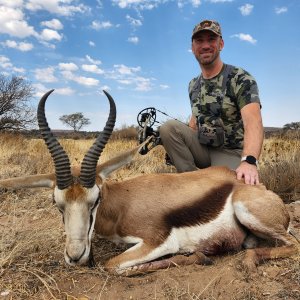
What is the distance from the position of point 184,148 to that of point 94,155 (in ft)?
8.55

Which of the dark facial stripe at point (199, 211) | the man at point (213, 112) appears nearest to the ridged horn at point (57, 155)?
the dark facial stripe at point (199, 211)

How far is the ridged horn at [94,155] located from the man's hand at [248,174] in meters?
1.43

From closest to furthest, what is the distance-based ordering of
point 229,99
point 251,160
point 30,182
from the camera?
point 30,182, point 251,160, point 229,99

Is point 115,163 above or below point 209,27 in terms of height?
below

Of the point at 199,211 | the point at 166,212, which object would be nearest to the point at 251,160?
the point at 199,211

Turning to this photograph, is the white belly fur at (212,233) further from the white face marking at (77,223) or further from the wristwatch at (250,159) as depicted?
the white face marking at (77,223)

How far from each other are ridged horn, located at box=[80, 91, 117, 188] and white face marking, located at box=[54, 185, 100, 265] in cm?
9

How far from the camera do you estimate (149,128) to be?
6.32 meters

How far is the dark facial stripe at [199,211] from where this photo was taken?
12.6 ft

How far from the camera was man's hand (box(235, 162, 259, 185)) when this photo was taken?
4059 millimetres

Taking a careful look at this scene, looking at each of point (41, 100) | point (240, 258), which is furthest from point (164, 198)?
point (41, 100)

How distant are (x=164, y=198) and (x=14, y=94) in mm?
25637

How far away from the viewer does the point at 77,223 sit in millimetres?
3199

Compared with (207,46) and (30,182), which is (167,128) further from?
(30,182)
